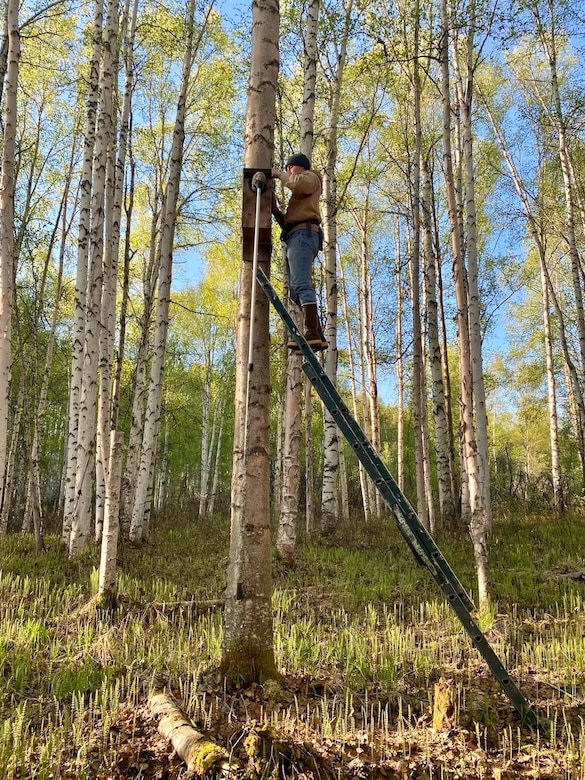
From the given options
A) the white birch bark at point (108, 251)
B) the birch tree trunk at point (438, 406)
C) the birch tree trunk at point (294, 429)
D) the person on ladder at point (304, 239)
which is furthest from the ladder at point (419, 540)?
the birch tree trunk at point (438, 406)

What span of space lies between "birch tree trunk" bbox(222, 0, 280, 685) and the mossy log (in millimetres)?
549

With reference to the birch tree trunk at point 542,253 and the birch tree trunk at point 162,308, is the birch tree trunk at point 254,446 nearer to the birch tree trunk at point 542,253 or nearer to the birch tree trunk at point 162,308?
the birch tree trunk at point 162,308

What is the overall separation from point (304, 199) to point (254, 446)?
2.19 m

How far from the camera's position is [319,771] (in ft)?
8.38

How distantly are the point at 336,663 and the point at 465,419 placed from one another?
3.10 metres

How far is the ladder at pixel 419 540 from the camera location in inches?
125

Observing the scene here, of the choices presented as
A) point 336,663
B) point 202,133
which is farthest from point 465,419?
point 202,133

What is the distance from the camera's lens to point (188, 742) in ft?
8.57

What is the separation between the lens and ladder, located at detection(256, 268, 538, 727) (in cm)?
318

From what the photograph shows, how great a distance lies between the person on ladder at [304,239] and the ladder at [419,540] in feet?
1.96

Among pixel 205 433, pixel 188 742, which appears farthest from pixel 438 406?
pixel 205 433

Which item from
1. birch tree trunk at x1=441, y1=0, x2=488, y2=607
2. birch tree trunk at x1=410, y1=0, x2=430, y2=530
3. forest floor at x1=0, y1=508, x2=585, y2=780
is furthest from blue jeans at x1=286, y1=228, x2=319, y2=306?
birch tree trunk at x1=410, y1=0, x2=430, y2=530

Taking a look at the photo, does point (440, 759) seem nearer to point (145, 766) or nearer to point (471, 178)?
point (145, 766)

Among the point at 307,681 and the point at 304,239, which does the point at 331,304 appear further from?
the point at 307,681
